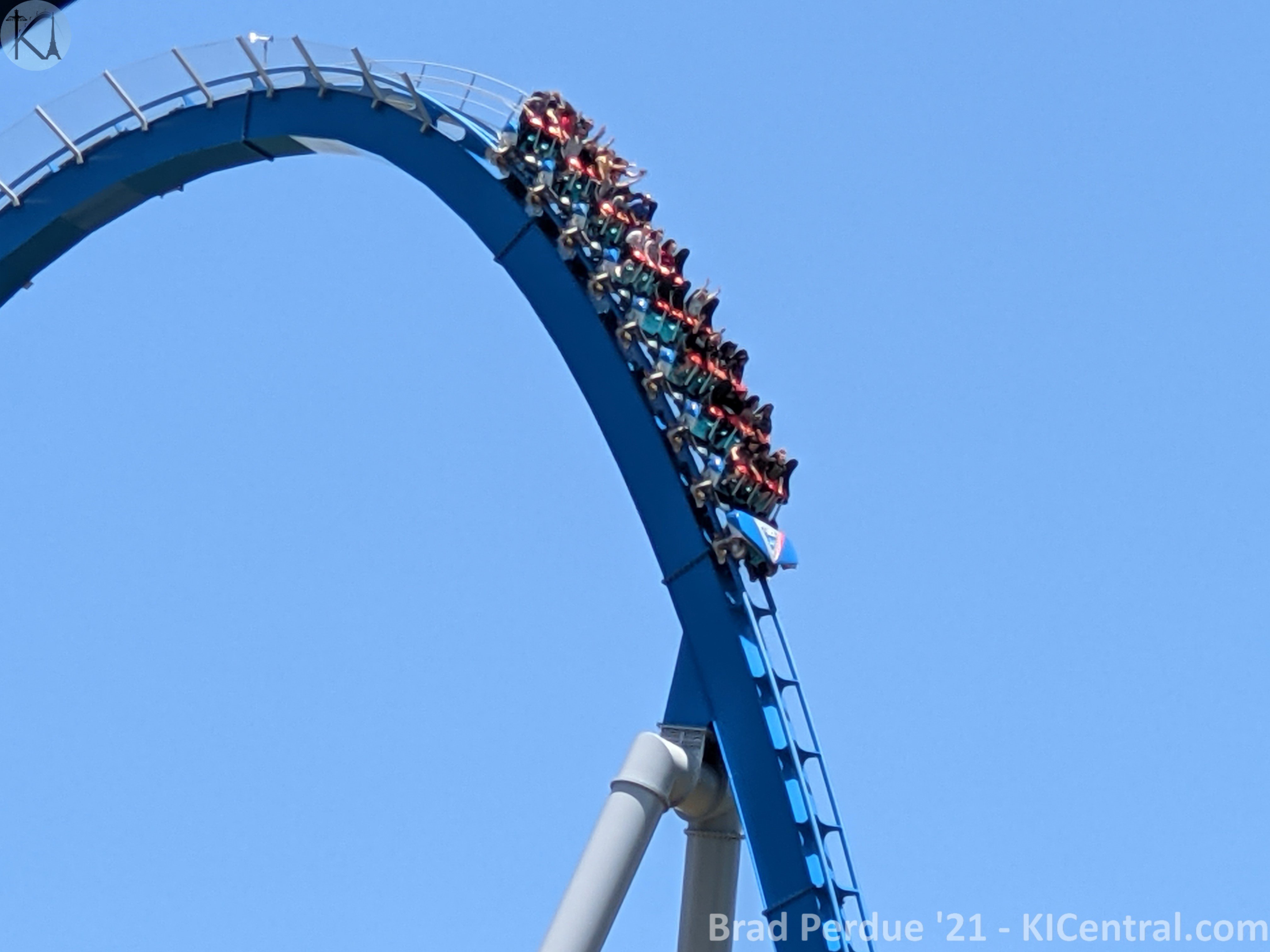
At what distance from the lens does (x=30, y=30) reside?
22.2 metres

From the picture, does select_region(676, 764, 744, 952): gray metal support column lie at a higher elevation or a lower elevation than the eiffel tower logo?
lower

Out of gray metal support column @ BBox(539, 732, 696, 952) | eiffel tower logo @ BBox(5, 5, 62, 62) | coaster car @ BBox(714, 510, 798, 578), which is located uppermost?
eiffel tower logo @ BBox(5, 5, 62, 62)

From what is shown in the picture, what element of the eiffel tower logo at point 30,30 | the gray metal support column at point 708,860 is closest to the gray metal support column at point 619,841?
the gray metal support column at point 708,860

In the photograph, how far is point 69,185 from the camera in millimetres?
23516

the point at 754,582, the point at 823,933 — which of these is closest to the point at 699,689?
the point at 754,582

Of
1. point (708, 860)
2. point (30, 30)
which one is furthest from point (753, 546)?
point (30, 30)

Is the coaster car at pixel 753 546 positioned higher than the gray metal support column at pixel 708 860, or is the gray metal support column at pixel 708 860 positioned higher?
the coaster car at pixel 753 546

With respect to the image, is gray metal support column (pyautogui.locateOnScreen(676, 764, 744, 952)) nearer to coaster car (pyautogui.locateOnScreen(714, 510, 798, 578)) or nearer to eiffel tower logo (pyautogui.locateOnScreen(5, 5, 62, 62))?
coaster car (pyautogui.locateOnScreen(714, 510, 798, 578))

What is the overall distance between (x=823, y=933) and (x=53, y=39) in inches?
436

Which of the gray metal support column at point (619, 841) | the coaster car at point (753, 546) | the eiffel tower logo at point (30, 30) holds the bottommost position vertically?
the gray metal support column at point (619, 841)

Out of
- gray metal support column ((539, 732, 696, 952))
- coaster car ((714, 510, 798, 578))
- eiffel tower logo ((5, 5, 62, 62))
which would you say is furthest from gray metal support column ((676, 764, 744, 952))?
eiffel tower logo ((5, 5, 62, 62))

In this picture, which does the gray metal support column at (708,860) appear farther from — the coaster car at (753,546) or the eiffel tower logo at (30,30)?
the eiffel tower logo at (30,30)

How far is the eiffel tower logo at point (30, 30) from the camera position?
2206 cm

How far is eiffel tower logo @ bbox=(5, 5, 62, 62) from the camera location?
22.1 meters
